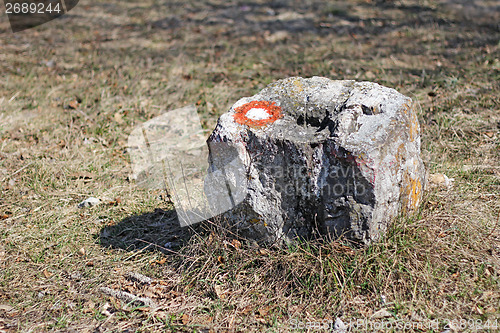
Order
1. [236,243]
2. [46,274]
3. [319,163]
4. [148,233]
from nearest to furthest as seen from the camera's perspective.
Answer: [319,163], [236,243], [46,274], [148,233]

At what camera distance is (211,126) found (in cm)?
575

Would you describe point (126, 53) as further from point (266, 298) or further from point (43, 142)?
point (266, 298)

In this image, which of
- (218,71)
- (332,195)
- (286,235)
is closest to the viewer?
(332,195)

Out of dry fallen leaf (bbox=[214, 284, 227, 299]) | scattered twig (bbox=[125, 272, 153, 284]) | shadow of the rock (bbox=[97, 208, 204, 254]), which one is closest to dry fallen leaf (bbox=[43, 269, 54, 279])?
shadow of the rock (bbox=[97, 208, 204, 254])

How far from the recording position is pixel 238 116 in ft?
10.7

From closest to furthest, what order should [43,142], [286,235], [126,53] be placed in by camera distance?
[286,235] < [43,142] < [126,53]

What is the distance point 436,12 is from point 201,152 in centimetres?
625

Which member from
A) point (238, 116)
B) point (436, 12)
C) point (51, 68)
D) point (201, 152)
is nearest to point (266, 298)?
point (238, 116)

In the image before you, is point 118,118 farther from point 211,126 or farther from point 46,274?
point 46,274

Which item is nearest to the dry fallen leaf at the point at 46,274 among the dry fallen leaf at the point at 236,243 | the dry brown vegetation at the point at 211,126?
the dry brown vegetation at the point at 211,126

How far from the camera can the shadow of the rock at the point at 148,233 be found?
373 cm
